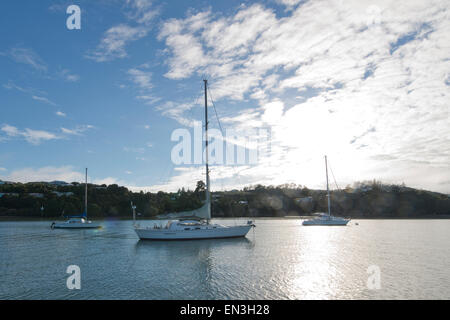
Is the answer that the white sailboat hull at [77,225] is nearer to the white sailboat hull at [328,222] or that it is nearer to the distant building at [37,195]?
the white sailboat hull at [328,222]

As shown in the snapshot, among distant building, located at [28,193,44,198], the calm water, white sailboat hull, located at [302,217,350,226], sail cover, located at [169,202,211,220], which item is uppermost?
distant building, located at [28,193,44,198]

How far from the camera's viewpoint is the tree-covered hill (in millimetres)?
129375

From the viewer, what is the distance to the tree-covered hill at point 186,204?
5094 inches

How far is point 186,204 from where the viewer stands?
143250 millimetres

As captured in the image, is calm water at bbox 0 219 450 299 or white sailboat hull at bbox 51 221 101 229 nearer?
calm water at bbox 0 219 450 299

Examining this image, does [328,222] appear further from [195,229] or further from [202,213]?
[195,229]

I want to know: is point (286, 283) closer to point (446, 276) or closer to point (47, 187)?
point (446, 276)

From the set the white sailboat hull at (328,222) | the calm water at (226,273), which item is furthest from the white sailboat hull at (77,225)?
the white sailboat hull at (328,222)

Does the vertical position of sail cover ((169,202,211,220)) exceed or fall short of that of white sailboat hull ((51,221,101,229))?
it exceeds it

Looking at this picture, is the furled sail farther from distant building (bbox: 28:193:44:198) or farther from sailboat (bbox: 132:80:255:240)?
distant building (bbox: 28:193:44:198)
